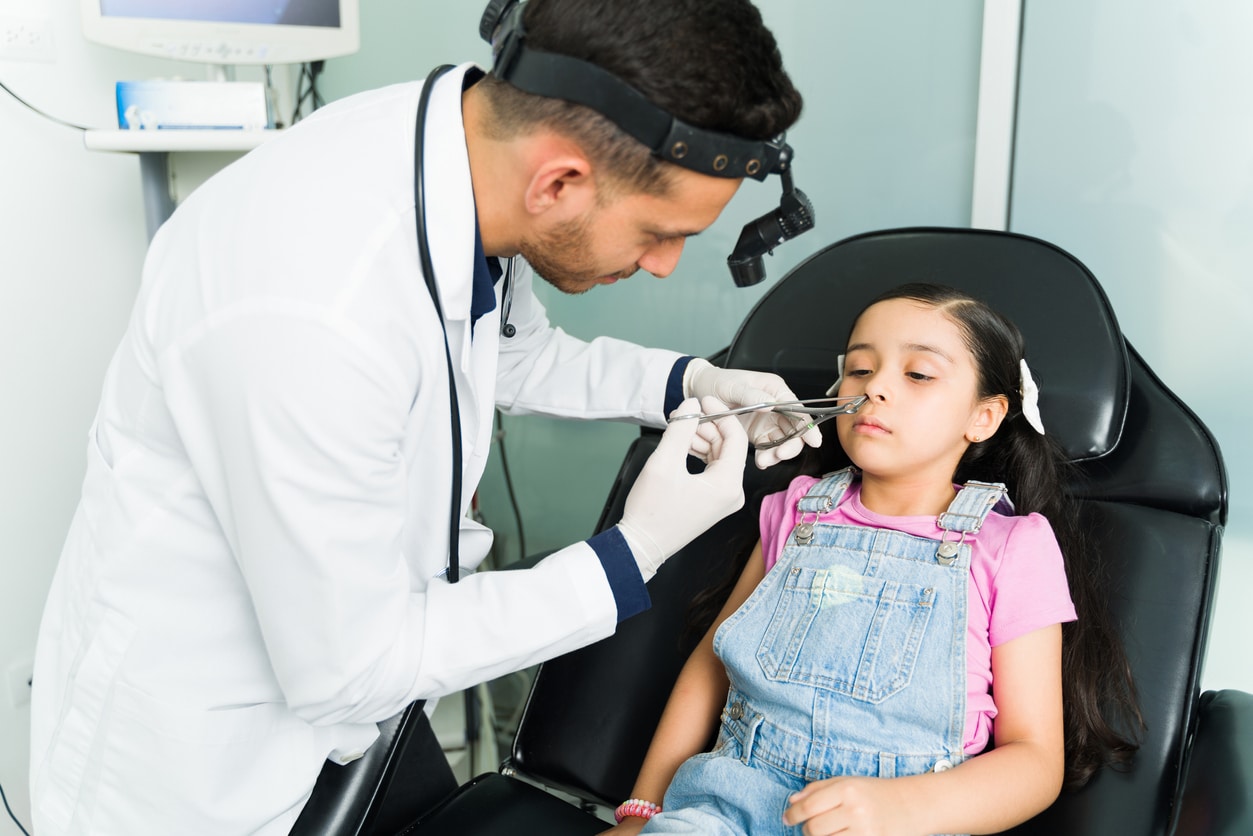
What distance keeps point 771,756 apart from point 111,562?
708mm

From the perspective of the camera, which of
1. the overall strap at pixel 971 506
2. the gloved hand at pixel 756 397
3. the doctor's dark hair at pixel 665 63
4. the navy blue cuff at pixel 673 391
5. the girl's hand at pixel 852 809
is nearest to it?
the doctor's dark hair at pixel 665 63

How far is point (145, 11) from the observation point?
1.72 meters

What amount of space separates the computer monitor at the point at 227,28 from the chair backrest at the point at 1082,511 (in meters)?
0.99

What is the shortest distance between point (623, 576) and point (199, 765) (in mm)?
466

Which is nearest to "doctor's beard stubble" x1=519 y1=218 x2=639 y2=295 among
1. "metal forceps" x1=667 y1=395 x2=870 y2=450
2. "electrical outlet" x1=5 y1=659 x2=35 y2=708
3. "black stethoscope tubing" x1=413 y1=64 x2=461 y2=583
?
"black stethoscope tubing" x1=413 y1=64 x2=461 y2=583

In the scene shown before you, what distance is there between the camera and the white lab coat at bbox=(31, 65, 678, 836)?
870 mm

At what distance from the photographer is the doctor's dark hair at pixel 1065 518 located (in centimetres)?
109

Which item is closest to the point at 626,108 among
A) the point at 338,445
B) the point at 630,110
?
the point at 630,110

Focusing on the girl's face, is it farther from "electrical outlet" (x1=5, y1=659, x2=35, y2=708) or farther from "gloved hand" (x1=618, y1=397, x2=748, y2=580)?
"electrical outlet" (x1=5, y1=659, x2=35, y2=708)

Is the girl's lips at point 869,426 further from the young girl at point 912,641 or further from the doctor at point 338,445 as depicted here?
the doctor at point 338,445

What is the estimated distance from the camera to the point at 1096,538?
1.22 m

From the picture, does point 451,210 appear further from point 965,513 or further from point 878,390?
point 965,513

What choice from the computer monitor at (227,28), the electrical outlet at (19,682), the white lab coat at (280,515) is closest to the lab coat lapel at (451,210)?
the white lab coat at (280,515)

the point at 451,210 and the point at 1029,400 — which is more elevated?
the point at 451,210
